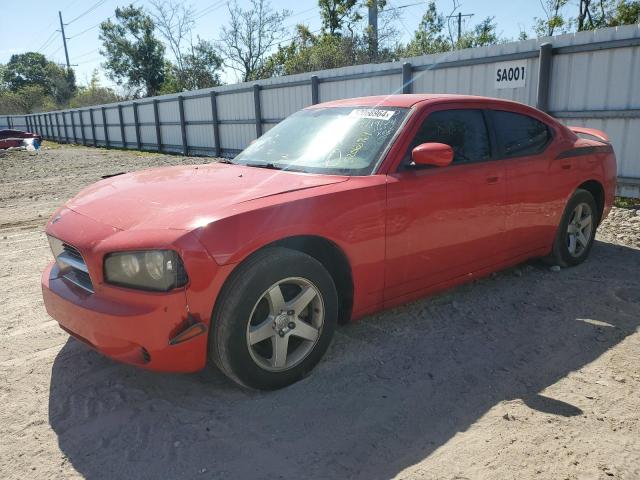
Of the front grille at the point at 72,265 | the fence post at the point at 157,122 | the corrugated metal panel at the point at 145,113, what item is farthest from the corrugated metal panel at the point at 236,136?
the front grille at the point at 72,265

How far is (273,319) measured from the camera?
2.79 metres

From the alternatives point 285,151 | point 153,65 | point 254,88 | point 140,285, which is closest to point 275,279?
point 140,285

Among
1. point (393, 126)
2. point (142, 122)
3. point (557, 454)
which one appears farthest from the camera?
point (142, 122)

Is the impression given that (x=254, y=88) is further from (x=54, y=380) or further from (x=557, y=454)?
(x=557, y=454)

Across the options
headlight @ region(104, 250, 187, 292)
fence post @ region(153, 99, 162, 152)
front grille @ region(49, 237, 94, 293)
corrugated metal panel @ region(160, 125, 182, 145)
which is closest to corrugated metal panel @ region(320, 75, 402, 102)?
front grille @ region(49, 237, 94, 293)

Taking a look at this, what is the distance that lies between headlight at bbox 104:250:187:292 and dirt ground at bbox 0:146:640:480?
0.73 metres

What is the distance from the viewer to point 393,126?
3492mm

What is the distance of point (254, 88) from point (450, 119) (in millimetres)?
13102

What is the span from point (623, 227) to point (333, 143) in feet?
15.8

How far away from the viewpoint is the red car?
8.25 ft

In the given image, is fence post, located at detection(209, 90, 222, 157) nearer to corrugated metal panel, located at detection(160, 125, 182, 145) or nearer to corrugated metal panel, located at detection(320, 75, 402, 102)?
corrugated metal panel, located at detection(160, 125, 182, 145)

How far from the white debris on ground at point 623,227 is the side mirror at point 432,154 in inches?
150

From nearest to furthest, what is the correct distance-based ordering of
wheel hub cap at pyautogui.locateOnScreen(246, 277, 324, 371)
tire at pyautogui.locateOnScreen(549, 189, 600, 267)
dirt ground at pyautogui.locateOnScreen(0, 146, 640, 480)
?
dirt ground at pyautogui.locateOnScreen(0, 146, 640, 480) → wheel hub cap at pyautogui.locateOnScreen(246, 277, 324, 371) → tire at pyautogui.locateOnScreen(549, 189, 600, 267)

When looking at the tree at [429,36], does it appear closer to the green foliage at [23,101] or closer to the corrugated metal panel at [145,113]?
the corrugated metal panel at [145,113]
